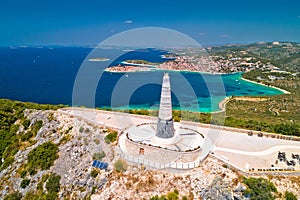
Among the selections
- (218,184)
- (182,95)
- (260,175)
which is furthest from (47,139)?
(182,95)

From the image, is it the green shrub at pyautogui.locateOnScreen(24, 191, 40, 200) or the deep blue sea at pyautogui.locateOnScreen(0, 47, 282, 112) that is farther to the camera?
the deep blue sea at pyautogui.locateOnScreen(0, 47, 282, 112)

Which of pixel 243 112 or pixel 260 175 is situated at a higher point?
pixel 260 175

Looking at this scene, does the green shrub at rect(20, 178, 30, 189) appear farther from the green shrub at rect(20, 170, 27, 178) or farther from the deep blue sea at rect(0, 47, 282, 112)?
the deep blue sea at rect(0, 47, 282, 112)

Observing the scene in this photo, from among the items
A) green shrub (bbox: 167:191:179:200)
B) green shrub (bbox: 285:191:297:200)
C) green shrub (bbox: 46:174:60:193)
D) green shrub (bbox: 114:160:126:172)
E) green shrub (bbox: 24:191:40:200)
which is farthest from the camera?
green shrub (bbox: 24:191:40:200)

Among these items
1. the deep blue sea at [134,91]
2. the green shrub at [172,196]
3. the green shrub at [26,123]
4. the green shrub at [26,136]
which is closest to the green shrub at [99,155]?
the green shrub at [172,196]

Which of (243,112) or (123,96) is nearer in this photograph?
(243,112)

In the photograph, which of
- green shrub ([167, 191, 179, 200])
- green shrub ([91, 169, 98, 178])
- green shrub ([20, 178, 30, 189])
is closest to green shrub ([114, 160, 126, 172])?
green shrub ([91, 169, 98, 178])

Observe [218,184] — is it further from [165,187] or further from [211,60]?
[211,60]

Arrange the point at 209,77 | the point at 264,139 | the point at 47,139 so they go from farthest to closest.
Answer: the point at 209,77
the point at 47,139
the point at 264,139
